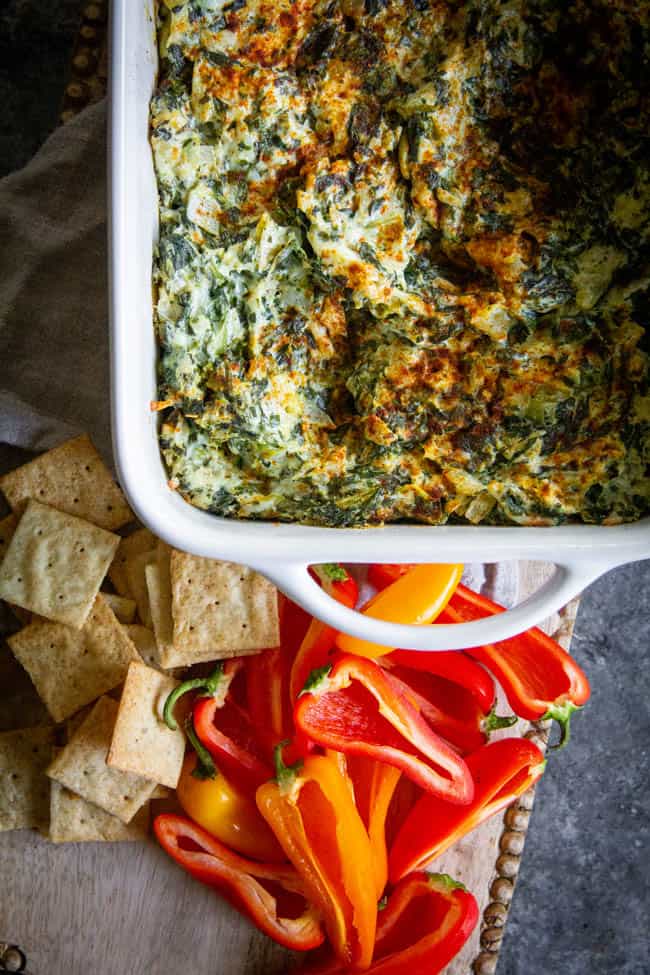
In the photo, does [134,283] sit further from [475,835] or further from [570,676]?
[475,835]

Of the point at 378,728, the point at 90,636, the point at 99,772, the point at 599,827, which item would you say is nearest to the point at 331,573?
the point at 378,728

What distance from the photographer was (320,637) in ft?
7.31

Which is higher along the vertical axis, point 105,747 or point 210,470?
point 210,470

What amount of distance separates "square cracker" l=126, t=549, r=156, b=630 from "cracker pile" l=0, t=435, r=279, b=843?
2cm

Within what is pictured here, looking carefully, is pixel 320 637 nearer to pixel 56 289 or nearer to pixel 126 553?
pixel 126 553

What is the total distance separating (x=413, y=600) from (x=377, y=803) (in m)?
0.51

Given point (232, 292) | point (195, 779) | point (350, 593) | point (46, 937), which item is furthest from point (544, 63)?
point (46, 937)

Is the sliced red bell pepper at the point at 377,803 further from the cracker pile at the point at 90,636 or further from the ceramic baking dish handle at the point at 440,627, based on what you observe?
the ceramic baking dish handle at the point at 440,627

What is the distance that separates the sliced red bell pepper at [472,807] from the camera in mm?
2229

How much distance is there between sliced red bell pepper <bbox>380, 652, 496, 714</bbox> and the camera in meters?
2.30

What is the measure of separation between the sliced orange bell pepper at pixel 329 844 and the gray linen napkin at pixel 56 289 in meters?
0.92

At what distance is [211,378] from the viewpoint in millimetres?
1746

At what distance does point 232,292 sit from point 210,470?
33 centimetres

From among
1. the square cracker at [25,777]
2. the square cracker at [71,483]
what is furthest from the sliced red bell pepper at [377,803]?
the square cracker at [71,483]
